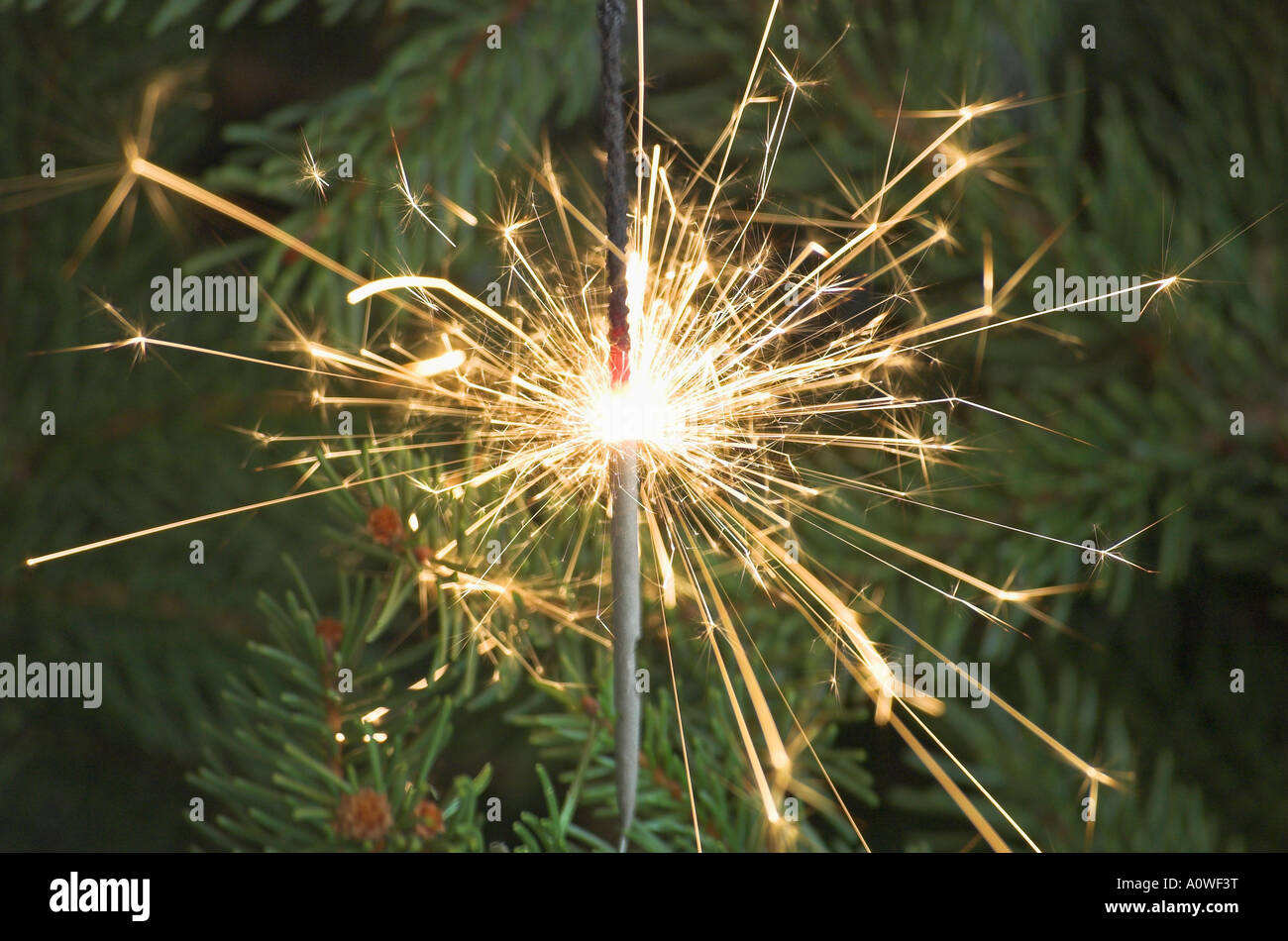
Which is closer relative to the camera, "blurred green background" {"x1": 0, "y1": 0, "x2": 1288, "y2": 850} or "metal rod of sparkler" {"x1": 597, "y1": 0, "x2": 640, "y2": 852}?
"metal rod of sparkler" {"x1": 597, "y1": 0, "x2": 640, "y2": 852}

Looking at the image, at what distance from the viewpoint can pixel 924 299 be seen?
39cm

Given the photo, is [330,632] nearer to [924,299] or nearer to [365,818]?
[365,818]

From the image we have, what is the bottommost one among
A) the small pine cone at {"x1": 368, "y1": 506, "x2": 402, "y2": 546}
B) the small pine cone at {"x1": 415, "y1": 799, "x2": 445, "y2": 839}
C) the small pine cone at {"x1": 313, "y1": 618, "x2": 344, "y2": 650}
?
the small pine cone at {"x1": 415, "y1": 799, "x2": 445, "y2": 839}

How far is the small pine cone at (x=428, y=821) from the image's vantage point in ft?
0.91

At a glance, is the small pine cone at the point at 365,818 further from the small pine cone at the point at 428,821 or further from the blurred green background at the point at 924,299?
the blurred green background at the point at 924,299

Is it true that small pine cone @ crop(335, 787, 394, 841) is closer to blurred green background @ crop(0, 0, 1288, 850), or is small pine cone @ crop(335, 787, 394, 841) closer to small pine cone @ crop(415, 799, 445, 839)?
small pine cone @ crop(415, 799, 445, 839)

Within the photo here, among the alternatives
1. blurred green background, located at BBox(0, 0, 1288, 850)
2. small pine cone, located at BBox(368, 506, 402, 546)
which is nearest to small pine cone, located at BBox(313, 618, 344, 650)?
small pine cone, located at BBox(368, 506, 402, 546)

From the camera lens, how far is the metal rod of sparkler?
9.3 inches

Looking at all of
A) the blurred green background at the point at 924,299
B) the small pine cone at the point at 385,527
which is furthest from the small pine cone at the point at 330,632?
the blurred green background at the point at 924,299

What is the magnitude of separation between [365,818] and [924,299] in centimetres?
A: 28

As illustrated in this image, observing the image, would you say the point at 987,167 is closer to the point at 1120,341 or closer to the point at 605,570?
the point at 1120,341

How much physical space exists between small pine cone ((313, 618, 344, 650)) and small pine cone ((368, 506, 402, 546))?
0.03m

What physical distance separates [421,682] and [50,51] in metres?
0.34

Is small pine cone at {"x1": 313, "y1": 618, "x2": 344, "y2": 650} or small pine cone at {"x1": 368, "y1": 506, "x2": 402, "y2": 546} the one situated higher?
small pine cone at {"x1": 368, "y1": 506, "x2": 402, "y2": 546}
